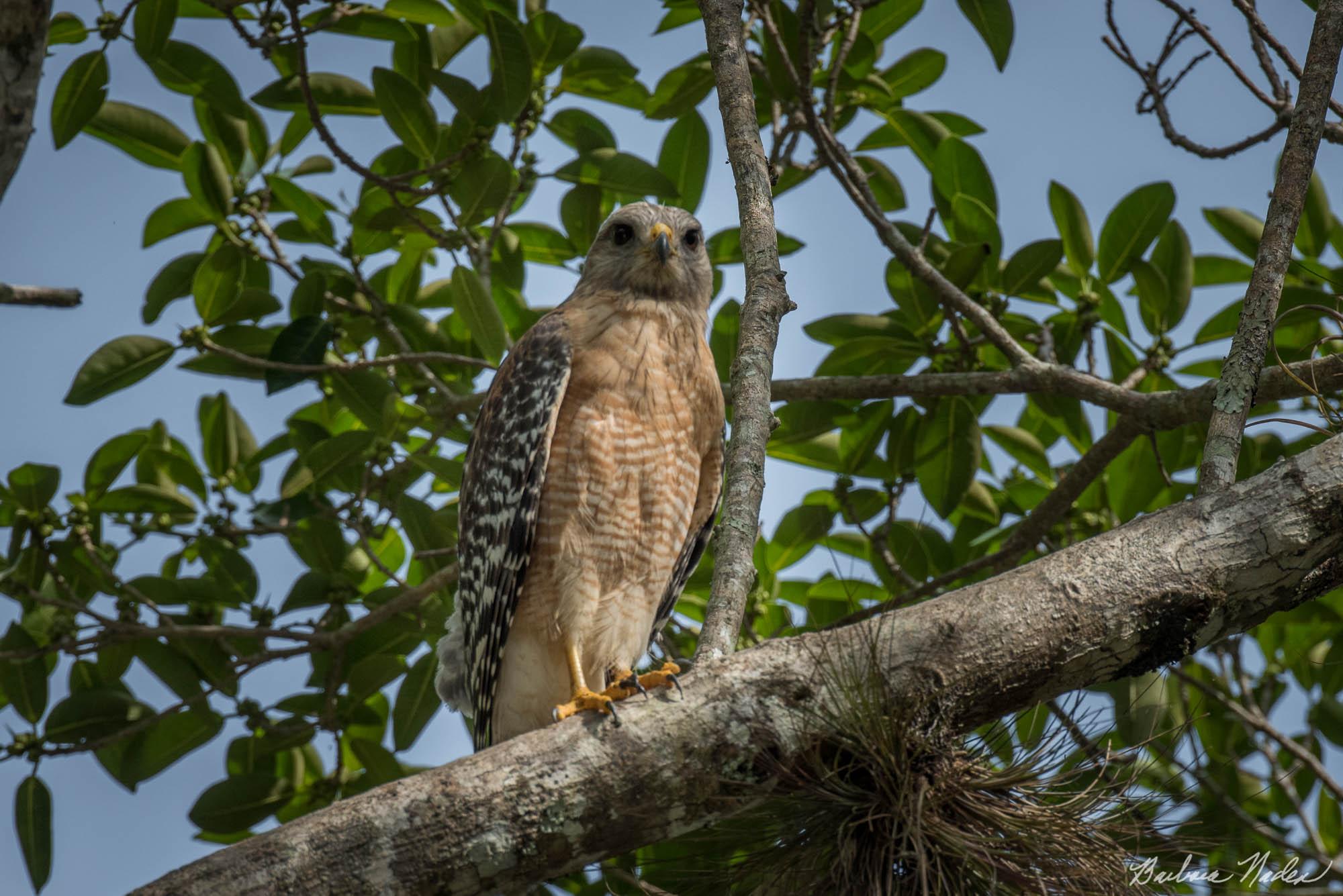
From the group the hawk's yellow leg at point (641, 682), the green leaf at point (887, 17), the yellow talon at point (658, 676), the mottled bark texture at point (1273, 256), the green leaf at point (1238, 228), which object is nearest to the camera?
the hawk's yellow leg at point (641, 682)

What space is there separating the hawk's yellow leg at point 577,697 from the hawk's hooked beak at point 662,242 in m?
1.60

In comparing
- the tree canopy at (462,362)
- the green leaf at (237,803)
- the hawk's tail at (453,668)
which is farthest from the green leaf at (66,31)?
the green leaf at (237,803)

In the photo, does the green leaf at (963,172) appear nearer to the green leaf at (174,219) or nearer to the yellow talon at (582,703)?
the yellow talon at (582,703)

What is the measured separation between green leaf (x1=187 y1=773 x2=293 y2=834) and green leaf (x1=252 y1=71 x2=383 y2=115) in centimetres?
306

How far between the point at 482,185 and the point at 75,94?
1.71m

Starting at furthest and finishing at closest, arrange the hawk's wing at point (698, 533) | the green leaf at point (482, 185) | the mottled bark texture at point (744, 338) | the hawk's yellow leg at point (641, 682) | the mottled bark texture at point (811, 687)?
1. the green leaf at point (482, 185)
2. the hawk's wing at point (698, 533)
3. the mottled bark texture at point (744, 338)
4. the hawk's yellow leg at point (641, 682)
5. the mottled bark texture at point (811, 687)

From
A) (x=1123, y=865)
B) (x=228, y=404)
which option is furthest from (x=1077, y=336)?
(x=228, y=404)

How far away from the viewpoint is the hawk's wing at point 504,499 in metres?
3.99

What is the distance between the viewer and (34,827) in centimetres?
504

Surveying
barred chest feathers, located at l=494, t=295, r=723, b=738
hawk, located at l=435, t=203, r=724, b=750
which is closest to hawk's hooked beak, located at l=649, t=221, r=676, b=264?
hawk, located at l=435, t=203, r=724, b=750

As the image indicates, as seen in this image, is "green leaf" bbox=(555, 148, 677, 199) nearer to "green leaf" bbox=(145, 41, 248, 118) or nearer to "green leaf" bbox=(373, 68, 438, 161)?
"green leaf" bbox=(373, 68, 438, 161)

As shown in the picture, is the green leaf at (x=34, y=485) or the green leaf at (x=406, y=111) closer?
the green leaf at (x=406, y=111)

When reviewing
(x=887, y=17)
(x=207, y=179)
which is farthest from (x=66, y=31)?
(x=887, y=17)

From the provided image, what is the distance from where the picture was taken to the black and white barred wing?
157 inches
